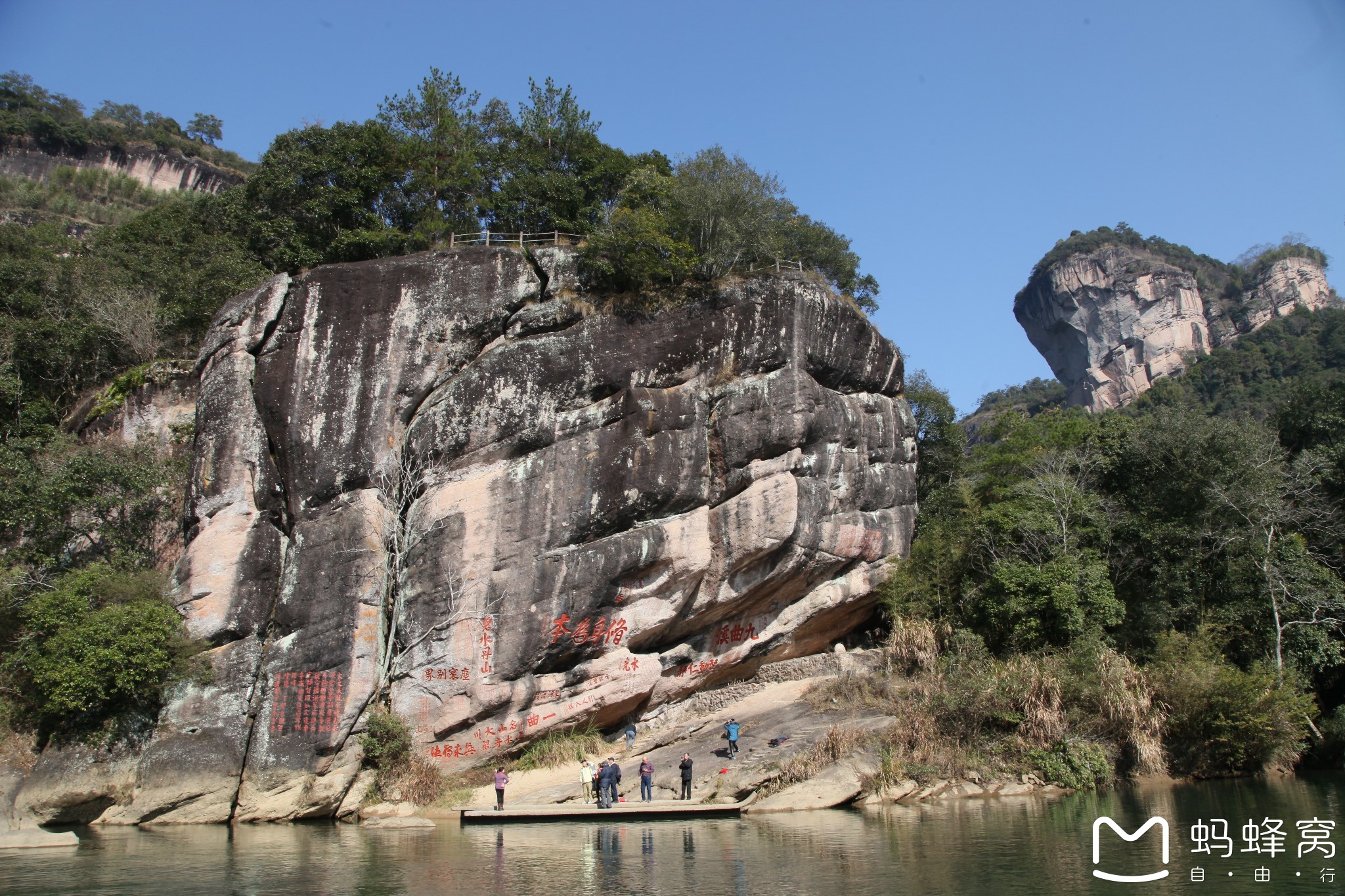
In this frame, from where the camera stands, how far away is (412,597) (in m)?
18.8

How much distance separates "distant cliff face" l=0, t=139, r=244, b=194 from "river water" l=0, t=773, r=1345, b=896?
56252 millimetres

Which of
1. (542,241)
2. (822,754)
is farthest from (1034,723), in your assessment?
(542,241)

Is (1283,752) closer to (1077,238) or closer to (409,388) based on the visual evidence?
(409,388)

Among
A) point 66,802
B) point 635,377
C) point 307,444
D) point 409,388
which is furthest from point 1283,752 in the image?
point 66,802

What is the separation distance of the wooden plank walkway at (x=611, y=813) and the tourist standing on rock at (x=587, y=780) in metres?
0.72

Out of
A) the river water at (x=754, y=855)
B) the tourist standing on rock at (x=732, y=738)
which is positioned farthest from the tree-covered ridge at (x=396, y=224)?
the river water at (x=754, y=855)

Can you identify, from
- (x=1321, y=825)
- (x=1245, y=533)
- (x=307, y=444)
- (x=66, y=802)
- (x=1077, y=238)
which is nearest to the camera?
(x=1321, y=825)

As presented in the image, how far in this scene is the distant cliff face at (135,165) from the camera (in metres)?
58.4

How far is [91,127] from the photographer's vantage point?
204 ft

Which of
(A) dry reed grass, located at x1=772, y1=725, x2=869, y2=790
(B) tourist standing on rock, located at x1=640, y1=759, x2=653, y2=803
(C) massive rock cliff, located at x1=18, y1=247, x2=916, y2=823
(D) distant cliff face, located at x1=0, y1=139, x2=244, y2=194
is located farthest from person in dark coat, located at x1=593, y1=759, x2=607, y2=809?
(D) distant cliff face, located at x1=0, y1=139, x2=244, y2=194

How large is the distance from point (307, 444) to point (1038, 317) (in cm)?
9273

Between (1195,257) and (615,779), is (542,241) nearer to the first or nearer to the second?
(615,779)

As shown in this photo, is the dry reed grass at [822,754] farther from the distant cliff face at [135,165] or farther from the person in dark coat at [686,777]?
the distant cliff face at [135,165]

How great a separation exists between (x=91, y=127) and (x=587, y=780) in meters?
66.6
